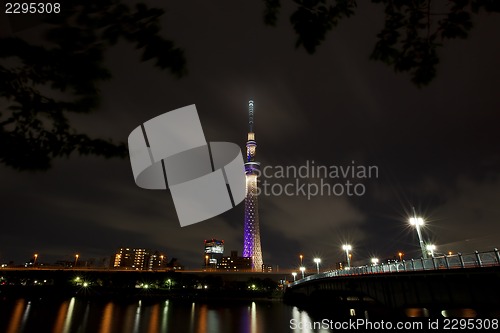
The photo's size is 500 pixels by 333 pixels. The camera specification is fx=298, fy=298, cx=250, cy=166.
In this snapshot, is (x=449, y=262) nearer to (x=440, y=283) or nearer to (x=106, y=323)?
(x=440, y=283)

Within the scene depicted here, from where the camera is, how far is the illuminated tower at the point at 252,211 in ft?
483

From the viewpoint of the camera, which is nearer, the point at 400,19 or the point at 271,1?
the point at 400,19

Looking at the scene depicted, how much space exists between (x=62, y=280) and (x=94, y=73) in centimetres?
13053

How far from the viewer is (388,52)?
4207 millimetres

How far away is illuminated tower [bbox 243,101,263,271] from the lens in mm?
147150

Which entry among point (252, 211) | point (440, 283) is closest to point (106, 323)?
point (440, 283)

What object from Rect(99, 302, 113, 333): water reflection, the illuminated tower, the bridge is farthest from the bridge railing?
the illuminated tower

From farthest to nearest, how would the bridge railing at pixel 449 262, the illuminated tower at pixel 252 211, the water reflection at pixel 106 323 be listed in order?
the illuminated tower at pixel 252 211, the water reflection at pixel 106 323, the bridge railing at pixel 449 262

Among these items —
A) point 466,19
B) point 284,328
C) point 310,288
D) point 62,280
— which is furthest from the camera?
point 62,280

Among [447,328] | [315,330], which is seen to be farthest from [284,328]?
[447,328]

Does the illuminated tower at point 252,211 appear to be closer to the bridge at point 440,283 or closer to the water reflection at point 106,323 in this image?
the water reflection at point 106,323

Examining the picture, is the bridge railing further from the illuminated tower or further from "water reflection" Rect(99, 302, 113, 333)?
the illuminated tower

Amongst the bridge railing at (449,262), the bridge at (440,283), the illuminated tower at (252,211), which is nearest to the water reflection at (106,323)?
the bridge at (440,283)

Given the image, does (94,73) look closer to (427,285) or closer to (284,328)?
(427,285)
